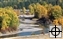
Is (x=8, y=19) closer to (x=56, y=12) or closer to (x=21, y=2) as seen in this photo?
(x=21, y=2)

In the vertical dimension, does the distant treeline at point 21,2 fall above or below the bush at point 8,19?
above

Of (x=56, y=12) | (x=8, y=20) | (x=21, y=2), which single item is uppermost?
(x=21, y=2)

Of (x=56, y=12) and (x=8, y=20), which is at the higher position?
(x=56, y=12)

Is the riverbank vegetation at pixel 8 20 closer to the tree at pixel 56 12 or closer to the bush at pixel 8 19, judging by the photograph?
the bush at pixel 8 19

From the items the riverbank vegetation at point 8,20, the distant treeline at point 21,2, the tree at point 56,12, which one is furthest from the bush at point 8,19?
the tree at point 56,12

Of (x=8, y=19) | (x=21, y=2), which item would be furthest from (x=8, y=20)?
(x=21, y=2)

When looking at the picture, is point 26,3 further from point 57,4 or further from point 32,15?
point 57,4

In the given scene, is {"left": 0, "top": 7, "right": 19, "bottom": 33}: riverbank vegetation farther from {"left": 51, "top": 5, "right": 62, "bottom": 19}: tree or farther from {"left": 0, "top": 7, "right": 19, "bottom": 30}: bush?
Answer: {"left": 51, "top": 5, "right": 62, "bottom": 19}: tree

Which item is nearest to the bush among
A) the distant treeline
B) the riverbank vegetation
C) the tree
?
the riverbank vegetation

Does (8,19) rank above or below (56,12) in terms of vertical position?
below

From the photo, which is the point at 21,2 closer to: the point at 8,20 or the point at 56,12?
the point at 8,20

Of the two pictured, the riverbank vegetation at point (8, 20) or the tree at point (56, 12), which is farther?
Answer: the tree at point (56, 12)

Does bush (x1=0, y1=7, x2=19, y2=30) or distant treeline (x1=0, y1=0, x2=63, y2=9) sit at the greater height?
distant treeline (x1=0, y1=0, x2=63, y2=9)

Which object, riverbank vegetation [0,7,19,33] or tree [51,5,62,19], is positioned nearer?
riverbank vegetation [0,7,19,33]
